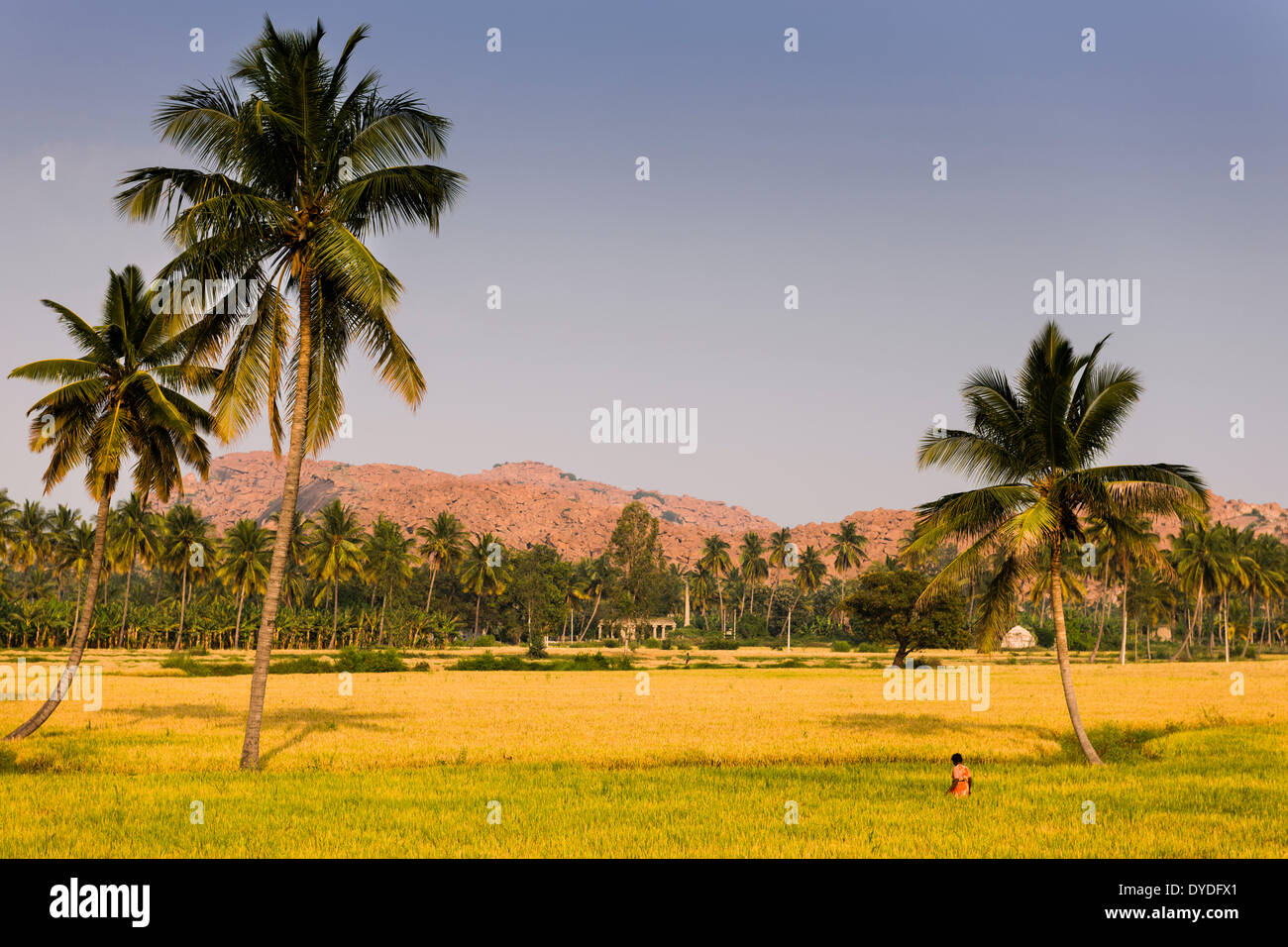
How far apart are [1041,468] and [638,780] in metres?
Result: 14.9

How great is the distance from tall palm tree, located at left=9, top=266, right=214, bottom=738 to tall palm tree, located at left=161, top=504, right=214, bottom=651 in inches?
3066

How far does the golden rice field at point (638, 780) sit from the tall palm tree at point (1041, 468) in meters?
5.41

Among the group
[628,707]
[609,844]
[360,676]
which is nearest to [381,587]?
[360,676]

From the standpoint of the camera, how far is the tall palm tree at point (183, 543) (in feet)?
321

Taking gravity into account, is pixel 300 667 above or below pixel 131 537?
below

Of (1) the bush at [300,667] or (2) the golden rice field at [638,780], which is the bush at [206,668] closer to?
(1) the bush at [300,667]

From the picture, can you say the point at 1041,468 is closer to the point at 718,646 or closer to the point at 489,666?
the point at 489,666

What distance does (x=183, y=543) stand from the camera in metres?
99.3

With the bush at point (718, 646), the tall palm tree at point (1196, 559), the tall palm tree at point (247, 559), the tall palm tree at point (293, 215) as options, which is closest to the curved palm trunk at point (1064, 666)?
the tall palm tree at point (293, 215)

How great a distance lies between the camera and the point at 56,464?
25.8 metres

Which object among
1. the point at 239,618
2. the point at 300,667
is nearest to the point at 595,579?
the point at 239,618

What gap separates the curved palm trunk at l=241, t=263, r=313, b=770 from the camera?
21.0m
